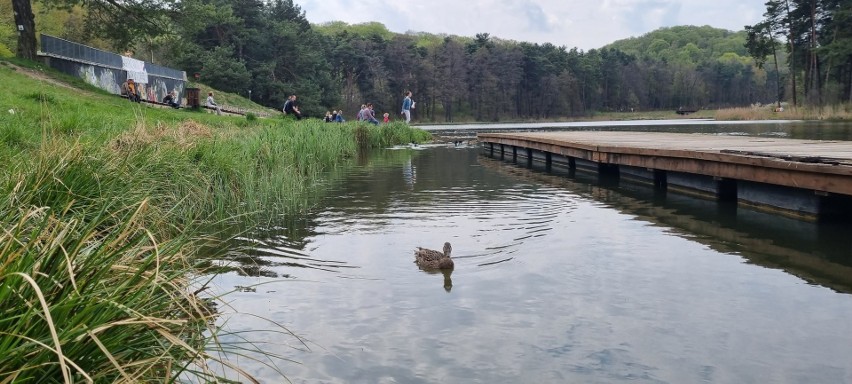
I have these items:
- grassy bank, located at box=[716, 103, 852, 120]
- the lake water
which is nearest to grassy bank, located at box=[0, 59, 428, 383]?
the lake water

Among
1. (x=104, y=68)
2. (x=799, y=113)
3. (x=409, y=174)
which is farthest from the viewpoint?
(x=799, y=113)

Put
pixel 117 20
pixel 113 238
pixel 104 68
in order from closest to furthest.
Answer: pixel 113 238
pixel 117 20
pixel 104 68

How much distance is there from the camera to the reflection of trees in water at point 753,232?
741 centimetres

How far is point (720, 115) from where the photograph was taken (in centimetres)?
5834

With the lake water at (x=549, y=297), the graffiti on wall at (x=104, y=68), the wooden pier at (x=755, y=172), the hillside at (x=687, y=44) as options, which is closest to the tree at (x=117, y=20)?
the graffiti on wall at (x=104, y=68)

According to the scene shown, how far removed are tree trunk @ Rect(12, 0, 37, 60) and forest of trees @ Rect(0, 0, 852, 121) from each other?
1032 millimetres

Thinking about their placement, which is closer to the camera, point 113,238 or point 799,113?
point 113,238

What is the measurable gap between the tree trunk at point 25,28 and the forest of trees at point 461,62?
1032 millimetres

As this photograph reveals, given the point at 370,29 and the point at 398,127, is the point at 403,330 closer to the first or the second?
the point at 398,127

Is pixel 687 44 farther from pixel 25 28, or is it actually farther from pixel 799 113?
pixel 25 28

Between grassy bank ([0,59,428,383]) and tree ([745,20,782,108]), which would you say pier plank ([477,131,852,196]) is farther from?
tree ([745,20,782,108])

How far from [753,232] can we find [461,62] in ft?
296

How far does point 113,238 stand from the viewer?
367cm

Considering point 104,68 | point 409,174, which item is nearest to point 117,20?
point 104,68
